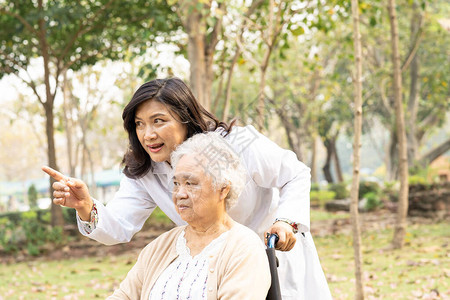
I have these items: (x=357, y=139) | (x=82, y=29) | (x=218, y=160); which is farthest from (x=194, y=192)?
(x=82, y=29)

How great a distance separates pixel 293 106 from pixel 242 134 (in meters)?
22.6

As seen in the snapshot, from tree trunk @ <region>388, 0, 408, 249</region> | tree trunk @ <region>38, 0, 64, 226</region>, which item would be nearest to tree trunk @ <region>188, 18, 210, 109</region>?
tree trunk @ <region>388, 0, 408, 249</region>

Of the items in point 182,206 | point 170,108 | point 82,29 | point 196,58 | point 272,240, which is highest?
point 82,29

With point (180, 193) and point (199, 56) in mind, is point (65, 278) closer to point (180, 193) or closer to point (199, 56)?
point (199, 56)

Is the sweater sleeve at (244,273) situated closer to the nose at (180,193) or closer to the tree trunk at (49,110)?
the nose at (180,193)

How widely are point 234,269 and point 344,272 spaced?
16.8ft

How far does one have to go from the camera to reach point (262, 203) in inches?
105

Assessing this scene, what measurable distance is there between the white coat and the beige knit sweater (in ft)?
0.80

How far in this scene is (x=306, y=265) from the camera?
2576 millimetres

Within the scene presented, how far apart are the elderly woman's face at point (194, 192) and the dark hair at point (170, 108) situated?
0.24m

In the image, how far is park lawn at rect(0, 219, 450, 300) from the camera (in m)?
5.79

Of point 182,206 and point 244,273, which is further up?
point 182,206

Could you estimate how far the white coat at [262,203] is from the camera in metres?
2.45

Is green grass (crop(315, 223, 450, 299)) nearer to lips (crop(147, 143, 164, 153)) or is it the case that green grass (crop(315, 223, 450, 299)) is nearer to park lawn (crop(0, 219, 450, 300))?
park lawn (crop(0, 219, 450, 300))
